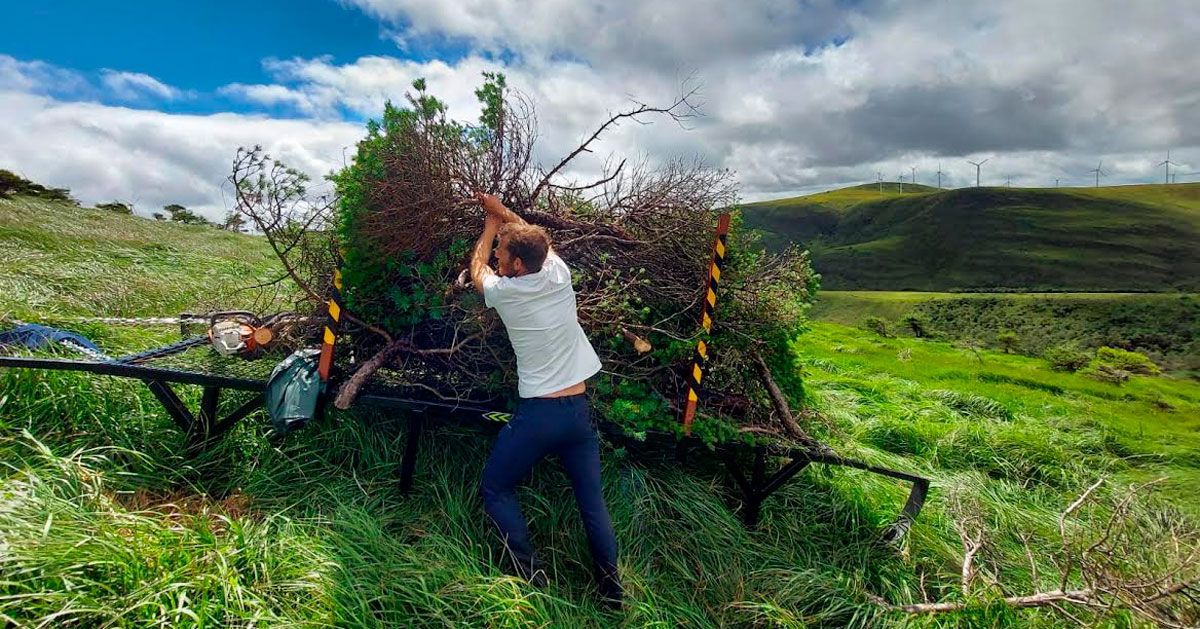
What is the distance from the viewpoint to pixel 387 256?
465 centimetres

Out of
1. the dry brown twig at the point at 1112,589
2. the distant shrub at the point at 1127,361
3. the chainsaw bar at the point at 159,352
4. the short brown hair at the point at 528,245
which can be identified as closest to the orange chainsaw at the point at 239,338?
the chainsaw bar at the point at 159,352

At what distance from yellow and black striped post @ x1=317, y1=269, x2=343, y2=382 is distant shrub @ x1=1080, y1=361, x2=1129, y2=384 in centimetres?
2446

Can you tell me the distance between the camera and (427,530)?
389 cm

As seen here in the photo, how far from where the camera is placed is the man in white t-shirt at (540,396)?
11.0 feet

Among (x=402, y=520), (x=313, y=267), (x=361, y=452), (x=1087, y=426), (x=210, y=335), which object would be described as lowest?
(x=1087, y=426)

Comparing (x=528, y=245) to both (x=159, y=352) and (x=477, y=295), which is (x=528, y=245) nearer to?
(x=477, y=295)

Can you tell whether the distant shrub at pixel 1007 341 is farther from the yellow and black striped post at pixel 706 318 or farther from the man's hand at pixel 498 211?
the man's hand at pixel 498 211

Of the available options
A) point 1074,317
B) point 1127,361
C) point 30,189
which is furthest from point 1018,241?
point 30,189

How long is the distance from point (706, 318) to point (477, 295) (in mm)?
1625

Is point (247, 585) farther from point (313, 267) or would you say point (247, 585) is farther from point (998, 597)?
point (998, 597)

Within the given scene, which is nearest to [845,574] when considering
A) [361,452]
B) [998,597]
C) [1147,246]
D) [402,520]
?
[998,597]

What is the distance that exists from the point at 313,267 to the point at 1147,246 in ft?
474

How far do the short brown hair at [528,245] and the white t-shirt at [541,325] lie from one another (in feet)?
0.24

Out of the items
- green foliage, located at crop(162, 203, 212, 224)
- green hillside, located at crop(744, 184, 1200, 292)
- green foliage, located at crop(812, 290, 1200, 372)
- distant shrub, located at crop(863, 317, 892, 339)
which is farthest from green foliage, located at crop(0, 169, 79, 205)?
green hillside, located at crop(744, 184, 1200, 292)
